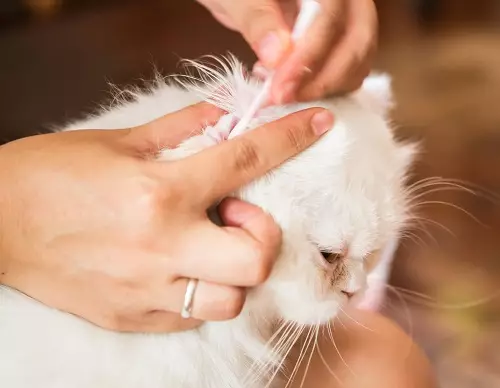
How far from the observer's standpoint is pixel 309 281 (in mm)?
671

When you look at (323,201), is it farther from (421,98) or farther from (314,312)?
(421,98)

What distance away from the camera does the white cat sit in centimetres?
65

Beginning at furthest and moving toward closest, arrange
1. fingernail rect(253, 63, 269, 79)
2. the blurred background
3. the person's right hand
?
the blurred background, fingernail rect(253, 63, 269, 79), the person's right hand

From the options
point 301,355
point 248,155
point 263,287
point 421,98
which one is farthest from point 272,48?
point 421,98

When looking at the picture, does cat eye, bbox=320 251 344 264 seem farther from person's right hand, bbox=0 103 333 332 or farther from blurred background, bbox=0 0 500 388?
blurred background, bbox=0 0 500 388

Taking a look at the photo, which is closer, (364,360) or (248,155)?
(248,155)

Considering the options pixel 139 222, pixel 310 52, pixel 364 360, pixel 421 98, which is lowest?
pixel 421 98

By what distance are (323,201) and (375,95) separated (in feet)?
0.71

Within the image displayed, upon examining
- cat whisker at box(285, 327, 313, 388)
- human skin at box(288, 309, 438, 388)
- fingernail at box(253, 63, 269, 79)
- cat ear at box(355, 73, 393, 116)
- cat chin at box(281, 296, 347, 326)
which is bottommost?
human skin at box(288, 309, 438, 388)

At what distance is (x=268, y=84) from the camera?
0.67 metres

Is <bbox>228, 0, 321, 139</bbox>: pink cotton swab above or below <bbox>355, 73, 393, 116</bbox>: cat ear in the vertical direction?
above

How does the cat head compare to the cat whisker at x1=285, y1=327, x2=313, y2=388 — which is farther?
the cat whisker at x1=285, y1=327, x2=313, y2=388

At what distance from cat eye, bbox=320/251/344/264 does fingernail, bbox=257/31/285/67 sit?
0.20 m

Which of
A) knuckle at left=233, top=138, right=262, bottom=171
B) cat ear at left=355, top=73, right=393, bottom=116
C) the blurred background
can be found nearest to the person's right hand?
knuckle at left=233, top=138, right=262, bottom=171
